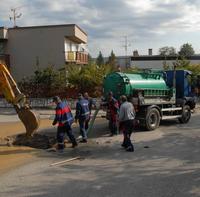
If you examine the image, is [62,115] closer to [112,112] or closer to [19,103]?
[19,103]

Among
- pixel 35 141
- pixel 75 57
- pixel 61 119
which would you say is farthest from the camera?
pixel 75 57

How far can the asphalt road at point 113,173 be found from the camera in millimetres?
9203

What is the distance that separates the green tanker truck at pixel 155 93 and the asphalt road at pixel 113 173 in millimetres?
3493

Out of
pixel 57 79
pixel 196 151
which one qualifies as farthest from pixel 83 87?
pixel 196 151

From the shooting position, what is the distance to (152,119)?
20.1m

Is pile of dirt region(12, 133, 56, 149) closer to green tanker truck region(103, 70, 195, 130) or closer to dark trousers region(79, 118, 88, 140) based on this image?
dark trousers region(79, 118, 88, 140)

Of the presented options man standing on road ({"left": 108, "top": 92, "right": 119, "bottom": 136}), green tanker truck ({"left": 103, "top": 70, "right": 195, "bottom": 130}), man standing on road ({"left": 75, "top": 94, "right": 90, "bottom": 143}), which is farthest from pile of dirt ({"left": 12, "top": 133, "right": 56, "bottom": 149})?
green tanker truck ({"left": 103, "top": 70, "right": 195, "bottom": 130})

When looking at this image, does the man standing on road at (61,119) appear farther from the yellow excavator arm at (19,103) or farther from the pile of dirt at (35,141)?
the yellow excavator arm at (19,103)

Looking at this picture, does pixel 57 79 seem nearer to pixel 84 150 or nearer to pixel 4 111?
pixel 4 111

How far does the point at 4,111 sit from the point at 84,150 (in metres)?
16.0

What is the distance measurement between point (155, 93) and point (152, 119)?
135cm

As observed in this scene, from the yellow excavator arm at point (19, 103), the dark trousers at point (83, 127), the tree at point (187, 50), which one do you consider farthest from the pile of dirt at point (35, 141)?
the tree at point (187, 50)

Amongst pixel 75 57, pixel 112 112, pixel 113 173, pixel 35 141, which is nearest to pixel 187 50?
pixel 75 57

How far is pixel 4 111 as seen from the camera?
29.5m
